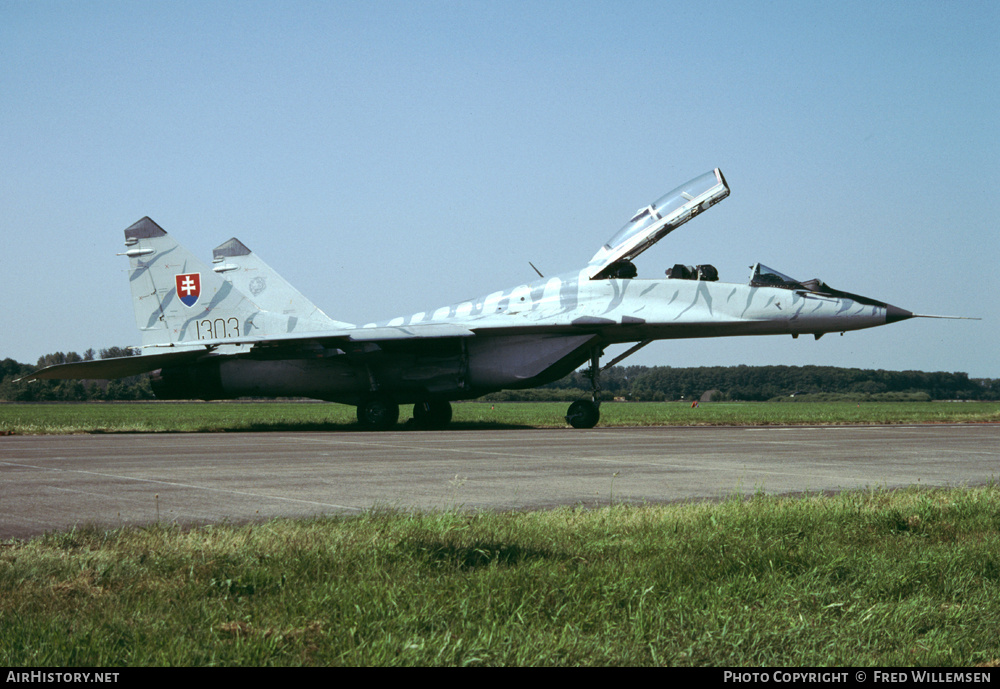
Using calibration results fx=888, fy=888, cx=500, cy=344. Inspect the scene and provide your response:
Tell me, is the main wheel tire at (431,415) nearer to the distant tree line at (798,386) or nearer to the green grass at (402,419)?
the green grass at (402,419)

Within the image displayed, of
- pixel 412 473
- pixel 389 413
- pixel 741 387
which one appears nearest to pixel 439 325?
pixel 389 413

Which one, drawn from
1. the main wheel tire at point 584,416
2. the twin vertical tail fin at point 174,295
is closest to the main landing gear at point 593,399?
the main wheel tire at point 584,416

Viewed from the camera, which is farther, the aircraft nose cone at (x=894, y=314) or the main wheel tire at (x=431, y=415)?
the main wheel tire at (x=431, y=415)

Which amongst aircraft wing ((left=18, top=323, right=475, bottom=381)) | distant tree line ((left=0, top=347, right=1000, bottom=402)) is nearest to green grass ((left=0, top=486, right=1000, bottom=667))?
aircraft wing ((left=18, top=323, right=475, bottom=381))

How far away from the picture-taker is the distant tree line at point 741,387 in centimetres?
8969

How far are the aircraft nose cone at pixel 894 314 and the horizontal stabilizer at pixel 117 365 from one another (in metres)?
16.1

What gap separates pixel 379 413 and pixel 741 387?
283ft

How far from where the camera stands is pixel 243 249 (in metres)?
24.3

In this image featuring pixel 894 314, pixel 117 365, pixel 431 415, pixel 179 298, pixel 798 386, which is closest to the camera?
pixel 894 314

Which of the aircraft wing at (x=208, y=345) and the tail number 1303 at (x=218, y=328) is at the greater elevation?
the tail number 1303 at (x=218, y=328)

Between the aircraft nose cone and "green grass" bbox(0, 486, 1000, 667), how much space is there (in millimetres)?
14641

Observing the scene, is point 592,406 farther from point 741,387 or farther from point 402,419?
point 741,387

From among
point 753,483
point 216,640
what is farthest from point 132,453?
point 216,640

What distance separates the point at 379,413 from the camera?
21.8m
